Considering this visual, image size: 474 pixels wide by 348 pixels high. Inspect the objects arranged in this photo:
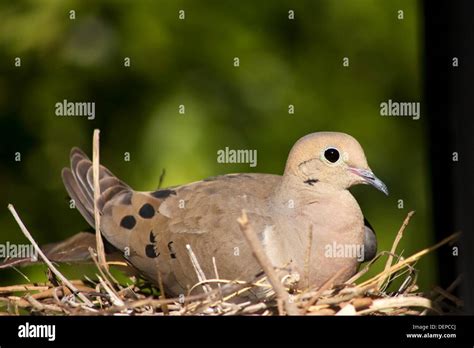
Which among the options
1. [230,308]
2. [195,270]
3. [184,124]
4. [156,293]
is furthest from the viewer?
[184,124]

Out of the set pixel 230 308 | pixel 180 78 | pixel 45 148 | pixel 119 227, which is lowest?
pixel 230 308

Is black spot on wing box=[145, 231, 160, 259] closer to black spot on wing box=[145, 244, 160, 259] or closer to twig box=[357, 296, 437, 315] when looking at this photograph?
black spot on wing box=[145, 244, 160, 259]

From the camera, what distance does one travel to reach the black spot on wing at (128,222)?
12.8ft

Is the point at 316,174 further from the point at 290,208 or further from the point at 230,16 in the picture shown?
the point at 230,16

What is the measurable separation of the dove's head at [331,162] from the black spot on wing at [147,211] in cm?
55

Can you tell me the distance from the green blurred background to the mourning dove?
41 centimetres

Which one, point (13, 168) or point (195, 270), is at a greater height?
point (13, 168)

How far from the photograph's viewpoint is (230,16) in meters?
4.37

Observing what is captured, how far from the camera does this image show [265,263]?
3092 millimetres

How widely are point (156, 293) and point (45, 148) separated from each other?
851 millimetres

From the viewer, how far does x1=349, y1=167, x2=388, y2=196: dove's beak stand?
12.0ft

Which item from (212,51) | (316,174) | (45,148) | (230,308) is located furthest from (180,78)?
(230,308)

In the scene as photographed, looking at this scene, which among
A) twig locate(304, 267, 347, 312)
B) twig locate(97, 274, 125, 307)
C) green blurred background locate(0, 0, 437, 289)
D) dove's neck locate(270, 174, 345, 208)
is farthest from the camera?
green blurred background locate(0, 0, 437, 289)

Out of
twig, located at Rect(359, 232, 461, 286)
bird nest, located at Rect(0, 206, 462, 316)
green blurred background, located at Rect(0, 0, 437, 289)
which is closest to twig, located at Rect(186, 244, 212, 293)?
bird nest, located at Rect(0, 206, 462, 316)
